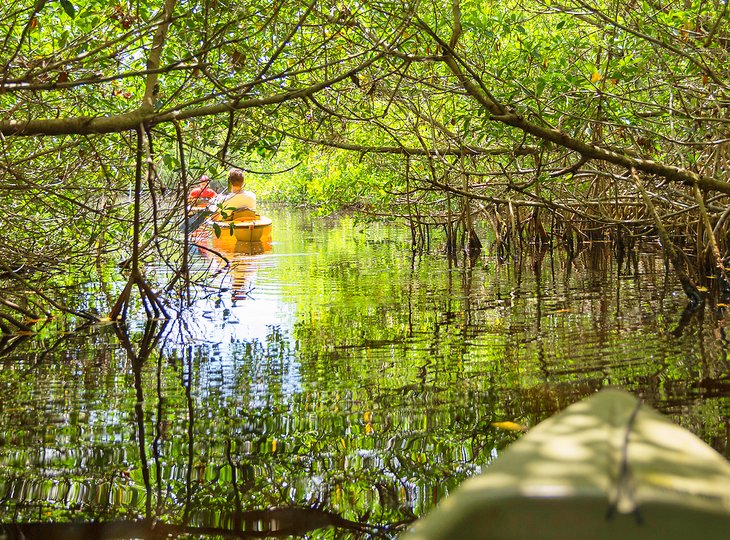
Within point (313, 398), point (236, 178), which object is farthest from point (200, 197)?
point (236, 178)

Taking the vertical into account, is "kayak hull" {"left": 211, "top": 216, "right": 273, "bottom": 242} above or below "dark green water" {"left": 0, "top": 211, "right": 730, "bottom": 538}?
above

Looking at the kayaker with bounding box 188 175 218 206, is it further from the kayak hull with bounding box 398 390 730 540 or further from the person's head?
the kayak hull with bounding box 398 390 730 540

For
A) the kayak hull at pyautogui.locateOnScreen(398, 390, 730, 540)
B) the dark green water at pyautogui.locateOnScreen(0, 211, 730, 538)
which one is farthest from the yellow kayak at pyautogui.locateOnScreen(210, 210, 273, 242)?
the kayak hull at pyautogui.locateOnScreen(398, 390, 730, 540)

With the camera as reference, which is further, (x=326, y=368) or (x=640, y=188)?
(x=640, y=188)

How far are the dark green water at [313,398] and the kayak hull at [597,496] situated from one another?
98 cm

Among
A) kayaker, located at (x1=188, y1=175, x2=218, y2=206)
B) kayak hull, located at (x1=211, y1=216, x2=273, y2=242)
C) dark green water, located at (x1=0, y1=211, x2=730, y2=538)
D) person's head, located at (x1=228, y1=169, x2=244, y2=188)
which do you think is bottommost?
dark green water, located at (x1=0, y1=211, x2=730, y2=538)

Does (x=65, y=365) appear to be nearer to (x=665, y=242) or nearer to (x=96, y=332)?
(x=96, y=332)


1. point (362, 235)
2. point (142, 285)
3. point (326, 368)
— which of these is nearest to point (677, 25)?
point (326, 368)

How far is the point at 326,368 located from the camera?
4.14m

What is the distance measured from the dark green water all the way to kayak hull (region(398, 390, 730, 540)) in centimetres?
98

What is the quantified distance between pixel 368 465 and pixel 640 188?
374 centimetres

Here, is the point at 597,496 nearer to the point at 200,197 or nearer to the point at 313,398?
the point at 313,398

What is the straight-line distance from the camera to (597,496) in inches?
43.0

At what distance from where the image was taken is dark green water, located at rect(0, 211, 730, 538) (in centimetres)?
233
